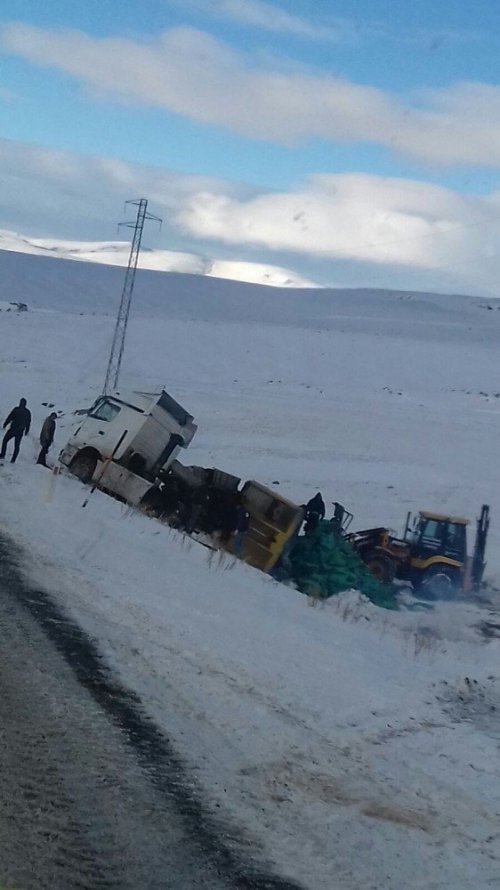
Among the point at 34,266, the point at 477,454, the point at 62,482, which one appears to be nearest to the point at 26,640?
the point at 62,482

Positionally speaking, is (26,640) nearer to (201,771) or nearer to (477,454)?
(201,771)

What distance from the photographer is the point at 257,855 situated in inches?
229

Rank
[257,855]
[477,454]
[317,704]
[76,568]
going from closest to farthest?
[257,855], [317,704], [76,568], [477,454]

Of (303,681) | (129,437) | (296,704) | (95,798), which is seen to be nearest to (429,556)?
(129,437)

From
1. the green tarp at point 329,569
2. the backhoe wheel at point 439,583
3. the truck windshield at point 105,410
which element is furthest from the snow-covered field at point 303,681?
the truck windshield at point 105,410

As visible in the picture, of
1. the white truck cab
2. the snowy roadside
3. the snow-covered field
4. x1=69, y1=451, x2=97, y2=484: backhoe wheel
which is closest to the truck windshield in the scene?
the white truck cab

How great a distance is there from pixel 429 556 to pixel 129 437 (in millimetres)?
7080

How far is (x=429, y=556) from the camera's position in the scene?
2159 cm

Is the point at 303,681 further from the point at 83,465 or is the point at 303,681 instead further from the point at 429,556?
the point at 83,465

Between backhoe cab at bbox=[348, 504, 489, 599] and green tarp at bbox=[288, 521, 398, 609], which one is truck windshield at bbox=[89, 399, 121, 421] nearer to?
green tarp at bbox=[288, 521, 398, 609]

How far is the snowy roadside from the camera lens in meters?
6.29

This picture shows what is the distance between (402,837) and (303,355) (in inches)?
2335

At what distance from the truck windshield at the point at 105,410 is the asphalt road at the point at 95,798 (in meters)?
13.5

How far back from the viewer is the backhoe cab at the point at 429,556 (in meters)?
20.9
